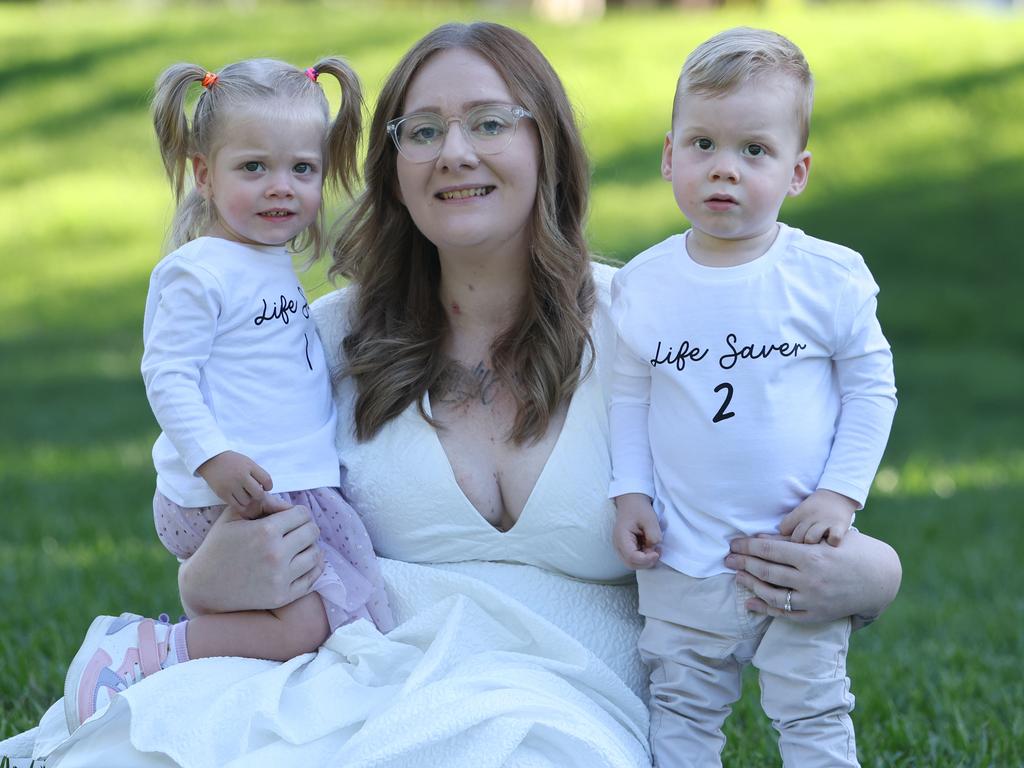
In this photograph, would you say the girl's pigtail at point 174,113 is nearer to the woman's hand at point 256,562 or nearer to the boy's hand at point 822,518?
the woman's hand at point 256,562

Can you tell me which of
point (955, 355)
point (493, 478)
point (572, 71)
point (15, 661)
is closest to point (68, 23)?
point (572, 71)

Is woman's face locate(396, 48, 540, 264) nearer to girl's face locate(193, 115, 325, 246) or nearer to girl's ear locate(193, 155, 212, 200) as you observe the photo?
girl's face locate(193, 115, 325, 246)

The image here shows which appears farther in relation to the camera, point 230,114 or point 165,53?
point 165,53

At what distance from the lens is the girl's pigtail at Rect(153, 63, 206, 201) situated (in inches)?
121

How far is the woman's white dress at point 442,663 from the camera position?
259 cm

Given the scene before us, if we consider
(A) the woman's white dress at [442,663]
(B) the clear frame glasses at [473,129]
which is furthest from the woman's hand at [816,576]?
(B) the clear frame glasses at [473,129]

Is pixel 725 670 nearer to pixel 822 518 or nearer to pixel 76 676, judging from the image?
pixel 822 518

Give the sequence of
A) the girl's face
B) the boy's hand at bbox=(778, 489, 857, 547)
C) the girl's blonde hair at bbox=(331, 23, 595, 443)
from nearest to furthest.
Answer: the boy's hand at bbox=(778, 489, 857, 547), the girl's face, the girl's blonde hair at bbox=(331, 23, 595, 443)

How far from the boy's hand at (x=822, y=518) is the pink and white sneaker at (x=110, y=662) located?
1371 millimetres

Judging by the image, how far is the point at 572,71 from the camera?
55.5 ft

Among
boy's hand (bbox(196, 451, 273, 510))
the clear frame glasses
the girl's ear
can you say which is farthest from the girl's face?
boy's hand (bbox(196, 451, 273, 510))

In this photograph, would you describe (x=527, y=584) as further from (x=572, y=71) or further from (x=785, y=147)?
(x=572, y=71)

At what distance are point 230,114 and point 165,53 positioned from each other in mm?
16638

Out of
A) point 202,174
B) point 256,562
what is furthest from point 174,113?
point 256,562
